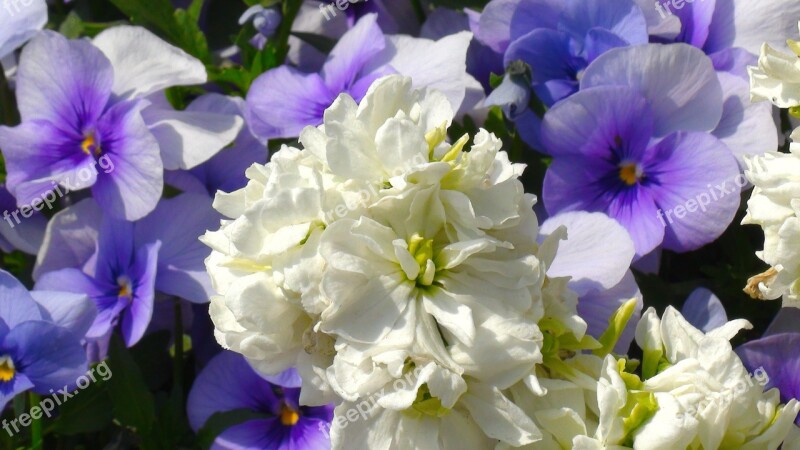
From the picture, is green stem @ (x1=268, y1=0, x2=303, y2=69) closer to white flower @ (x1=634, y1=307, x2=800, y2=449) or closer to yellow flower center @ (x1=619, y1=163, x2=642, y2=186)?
yellow flower center @ (x1=619, y1=163, x2=642, y2=186)

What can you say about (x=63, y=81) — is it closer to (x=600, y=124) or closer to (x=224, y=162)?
(x=224, y=162)

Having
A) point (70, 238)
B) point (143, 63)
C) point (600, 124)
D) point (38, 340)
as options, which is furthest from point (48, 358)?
point (600, 124)

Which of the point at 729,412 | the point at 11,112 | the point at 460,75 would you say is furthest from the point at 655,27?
the point at 11,112

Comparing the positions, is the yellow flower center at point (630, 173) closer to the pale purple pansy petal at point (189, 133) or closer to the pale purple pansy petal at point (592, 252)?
the pale purple pansy petal at point (592, 252)

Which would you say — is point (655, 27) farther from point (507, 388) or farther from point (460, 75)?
point (507, 388)

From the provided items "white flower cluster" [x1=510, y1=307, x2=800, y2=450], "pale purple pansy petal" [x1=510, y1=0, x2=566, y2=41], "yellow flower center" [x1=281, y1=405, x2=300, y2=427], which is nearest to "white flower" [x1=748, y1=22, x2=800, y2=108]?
"white flower cluster" [x1=510, y1=307, x2=800, y2=450]

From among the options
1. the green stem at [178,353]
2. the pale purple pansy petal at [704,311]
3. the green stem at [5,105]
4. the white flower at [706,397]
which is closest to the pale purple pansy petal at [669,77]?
the pale purple pansy petal at [704,311]
